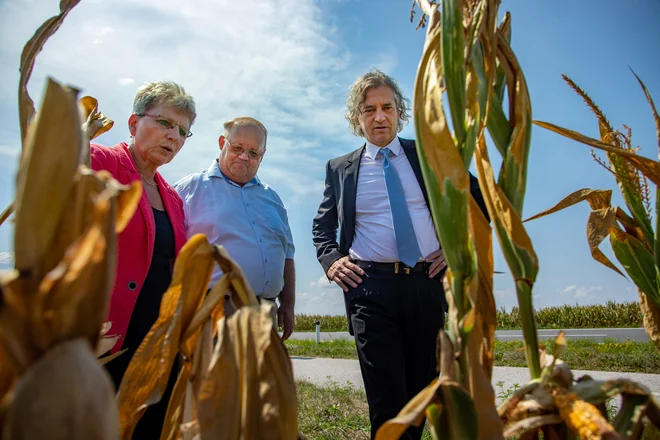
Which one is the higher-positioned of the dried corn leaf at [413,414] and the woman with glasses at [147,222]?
the woman with glasses at [147,222]

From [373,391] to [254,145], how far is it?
1377mm

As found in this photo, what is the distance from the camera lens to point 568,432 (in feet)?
1.25

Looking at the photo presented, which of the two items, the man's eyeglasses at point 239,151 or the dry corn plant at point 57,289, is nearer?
the dry corn plant at point 57,289

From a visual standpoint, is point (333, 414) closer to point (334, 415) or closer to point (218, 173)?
point (334, 415)

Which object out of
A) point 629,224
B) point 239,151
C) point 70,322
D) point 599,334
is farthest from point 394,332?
point 599,334

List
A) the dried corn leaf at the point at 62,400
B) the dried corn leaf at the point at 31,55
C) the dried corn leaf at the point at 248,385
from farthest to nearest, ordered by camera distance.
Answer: the dried corn leaf at the point at 31,55, the dried corn leaf at the point at 248,385, the dried corn leaf at the point at 62,400

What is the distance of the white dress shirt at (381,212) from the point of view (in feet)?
7.38

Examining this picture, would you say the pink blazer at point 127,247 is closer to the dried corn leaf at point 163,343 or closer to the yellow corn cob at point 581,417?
the dried corn leaf at point 163,343

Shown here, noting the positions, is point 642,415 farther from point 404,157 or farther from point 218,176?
point 218,176

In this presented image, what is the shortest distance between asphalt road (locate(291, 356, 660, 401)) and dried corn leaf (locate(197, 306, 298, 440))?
2.77 meters

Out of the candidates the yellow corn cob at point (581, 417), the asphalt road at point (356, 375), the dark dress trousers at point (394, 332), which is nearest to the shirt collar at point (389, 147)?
the dark dress trousers at point (394, 332)

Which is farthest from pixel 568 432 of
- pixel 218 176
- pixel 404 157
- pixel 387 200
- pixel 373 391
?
pixel 218 176

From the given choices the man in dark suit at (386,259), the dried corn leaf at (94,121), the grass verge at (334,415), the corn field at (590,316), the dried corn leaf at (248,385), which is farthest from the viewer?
the corn field at (590,316)

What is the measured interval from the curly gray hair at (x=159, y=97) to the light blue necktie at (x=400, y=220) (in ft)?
3.26
